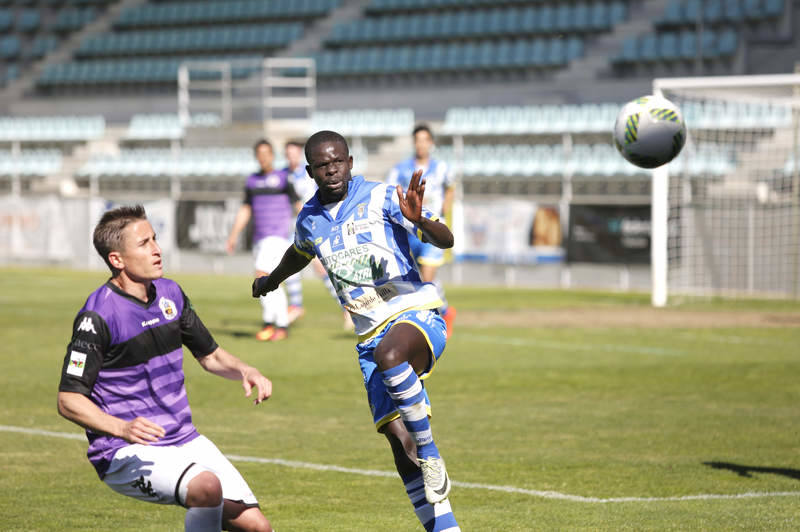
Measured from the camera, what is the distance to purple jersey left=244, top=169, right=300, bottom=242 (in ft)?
48.9

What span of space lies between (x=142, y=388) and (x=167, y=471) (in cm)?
43

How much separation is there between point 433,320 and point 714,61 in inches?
992

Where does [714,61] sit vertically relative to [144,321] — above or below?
above

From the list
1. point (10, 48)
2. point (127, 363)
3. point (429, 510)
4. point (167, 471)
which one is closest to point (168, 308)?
point (127, 363)

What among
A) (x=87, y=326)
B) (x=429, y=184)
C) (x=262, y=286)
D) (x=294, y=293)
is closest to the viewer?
(x=87, y=326)

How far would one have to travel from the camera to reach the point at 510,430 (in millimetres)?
9008

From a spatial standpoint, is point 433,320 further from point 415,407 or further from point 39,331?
point 39,331

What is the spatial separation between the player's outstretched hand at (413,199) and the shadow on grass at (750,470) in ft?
11.0

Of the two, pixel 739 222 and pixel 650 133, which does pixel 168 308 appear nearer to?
pixel 650 133

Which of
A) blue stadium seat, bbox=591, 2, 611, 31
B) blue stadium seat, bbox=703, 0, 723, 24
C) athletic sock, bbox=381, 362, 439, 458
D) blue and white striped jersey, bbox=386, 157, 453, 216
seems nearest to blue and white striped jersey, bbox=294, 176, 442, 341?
athletic sock, bbox=381, 362, 439, 458

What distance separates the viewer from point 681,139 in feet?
32.7

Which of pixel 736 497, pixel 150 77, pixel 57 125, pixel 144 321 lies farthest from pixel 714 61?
pixel 144 321

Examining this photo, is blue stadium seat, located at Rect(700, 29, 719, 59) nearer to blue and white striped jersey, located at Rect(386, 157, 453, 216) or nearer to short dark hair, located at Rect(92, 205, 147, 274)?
blue and white striped jersey, located at Rect(386, 157, 453, 216)

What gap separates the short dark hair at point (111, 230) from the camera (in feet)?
15.5
